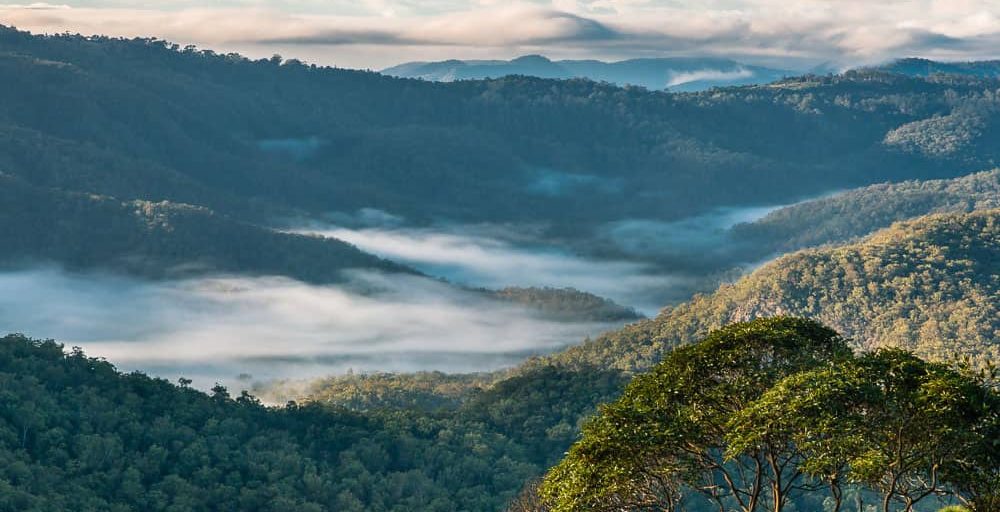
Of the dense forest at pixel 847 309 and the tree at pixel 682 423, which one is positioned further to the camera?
the dense forest at pixel 847 309

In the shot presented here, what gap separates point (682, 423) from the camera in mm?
30031

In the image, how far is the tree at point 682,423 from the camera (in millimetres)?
29969

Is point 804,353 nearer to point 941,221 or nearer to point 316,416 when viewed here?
point 316,416

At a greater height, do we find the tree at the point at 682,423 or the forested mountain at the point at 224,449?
the tree at the point at 682,423

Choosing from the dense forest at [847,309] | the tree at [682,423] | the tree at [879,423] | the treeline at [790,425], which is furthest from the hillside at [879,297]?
the tree at [879,423]

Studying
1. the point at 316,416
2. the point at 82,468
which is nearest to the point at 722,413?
the point at 82,468

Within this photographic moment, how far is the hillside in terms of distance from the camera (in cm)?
11606

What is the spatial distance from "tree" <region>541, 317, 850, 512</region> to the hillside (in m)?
83.0

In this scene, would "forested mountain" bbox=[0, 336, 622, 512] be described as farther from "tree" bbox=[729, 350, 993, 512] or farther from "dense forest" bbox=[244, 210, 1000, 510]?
"tree" bbox=[729, 350, 993, 512]

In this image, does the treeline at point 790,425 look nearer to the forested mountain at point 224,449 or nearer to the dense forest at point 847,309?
the forested mountain at point 224,449

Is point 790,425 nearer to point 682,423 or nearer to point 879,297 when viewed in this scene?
point 682,423

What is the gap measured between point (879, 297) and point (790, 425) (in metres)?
102

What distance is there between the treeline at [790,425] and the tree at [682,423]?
0.03 metres

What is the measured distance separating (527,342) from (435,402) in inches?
2562
